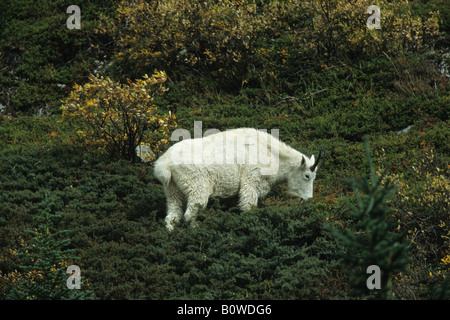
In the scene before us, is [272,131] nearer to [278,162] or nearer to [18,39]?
[278,162]

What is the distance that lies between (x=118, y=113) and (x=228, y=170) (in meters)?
4.01

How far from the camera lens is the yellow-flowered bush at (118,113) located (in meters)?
12.7

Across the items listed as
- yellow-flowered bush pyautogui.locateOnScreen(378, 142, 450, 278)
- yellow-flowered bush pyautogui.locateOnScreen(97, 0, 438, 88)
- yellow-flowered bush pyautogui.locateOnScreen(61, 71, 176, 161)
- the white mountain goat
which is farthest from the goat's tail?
yellow-flowered bush pyautogui.locateOnScreen(97, 0, 438, 88)

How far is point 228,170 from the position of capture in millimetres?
10305

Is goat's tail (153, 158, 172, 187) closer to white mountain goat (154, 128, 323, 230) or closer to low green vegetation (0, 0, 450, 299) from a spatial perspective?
white mountain goat (154, 128, 323, 230)

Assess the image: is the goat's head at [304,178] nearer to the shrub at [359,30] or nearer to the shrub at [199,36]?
the shrub at [199,36]

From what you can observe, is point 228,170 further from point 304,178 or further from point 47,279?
point 47,279

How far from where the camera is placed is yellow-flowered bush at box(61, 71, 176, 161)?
12656 millimetres

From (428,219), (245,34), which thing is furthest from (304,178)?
(245,34)

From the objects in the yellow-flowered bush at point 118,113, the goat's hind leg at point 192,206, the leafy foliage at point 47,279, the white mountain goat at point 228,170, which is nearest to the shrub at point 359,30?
the yellow-flowered bush at point 118,113
